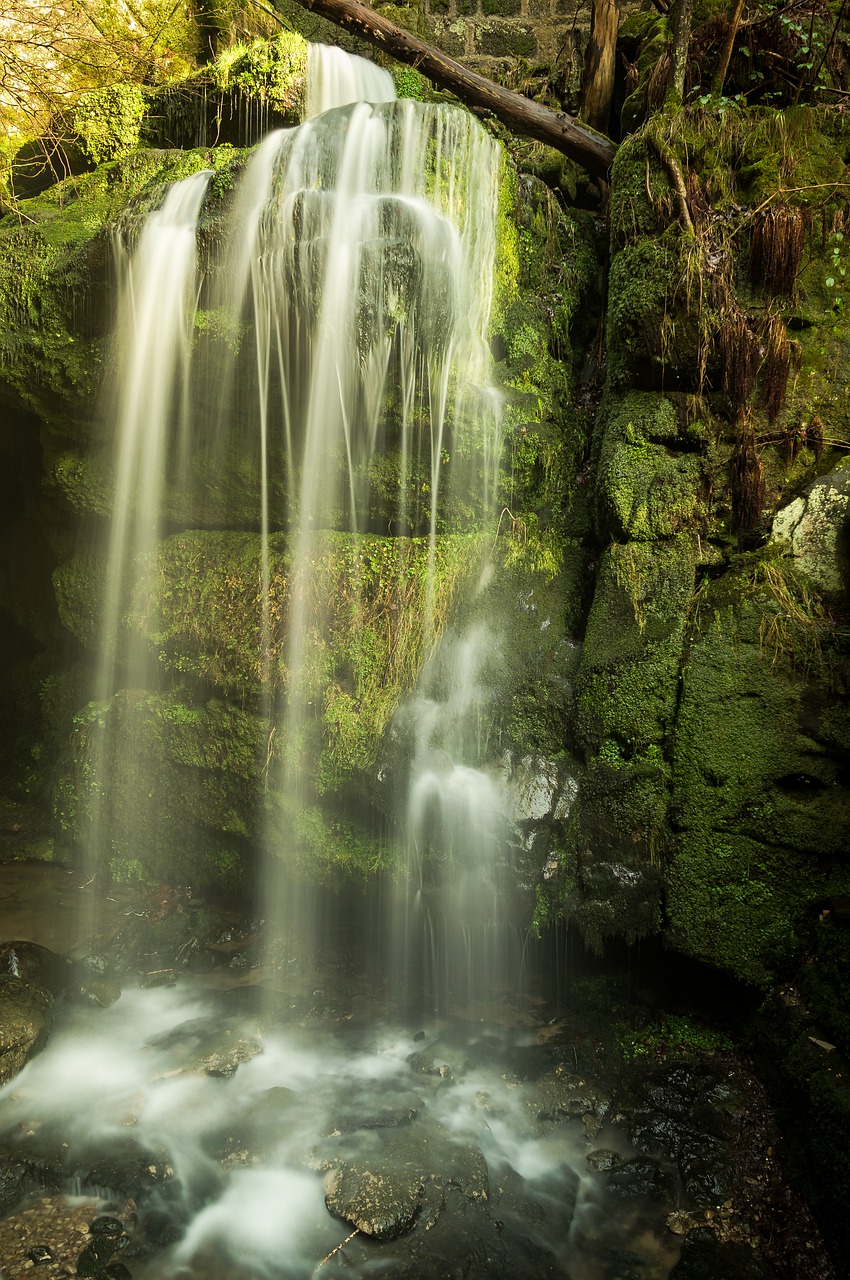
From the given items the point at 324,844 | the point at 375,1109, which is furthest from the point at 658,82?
the point at 375,1109

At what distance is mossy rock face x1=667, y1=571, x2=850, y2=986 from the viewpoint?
408 cm

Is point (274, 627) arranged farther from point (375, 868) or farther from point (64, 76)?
point (64, 76)

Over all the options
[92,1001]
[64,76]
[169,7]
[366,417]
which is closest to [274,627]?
[366,417]

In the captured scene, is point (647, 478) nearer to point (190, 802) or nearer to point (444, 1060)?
point (444, 1060)

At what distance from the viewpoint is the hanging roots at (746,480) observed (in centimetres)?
476

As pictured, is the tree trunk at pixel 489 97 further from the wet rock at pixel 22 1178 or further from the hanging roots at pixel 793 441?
the wet rock at pixel 22 1178

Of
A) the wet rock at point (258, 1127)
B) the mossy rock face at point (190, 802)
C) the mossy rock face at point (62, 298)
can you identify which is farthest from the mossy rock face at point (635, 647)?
the mossy rock face at point (62, 298)

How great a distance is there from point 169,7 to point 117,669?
7098 millimetres

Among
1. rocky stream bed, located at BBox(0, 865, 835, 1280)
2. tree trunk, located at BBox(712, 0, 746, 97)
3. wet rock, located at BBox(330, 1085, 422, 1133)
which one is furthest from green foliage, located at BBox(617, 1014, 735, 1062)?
tree trunk, located at BBox(712, 0, 746, 97)

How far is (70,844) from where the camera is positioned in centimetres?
683

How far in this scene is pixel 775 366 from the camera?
15.9 feet

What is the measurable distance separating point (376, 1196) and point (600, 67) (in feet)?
33.8

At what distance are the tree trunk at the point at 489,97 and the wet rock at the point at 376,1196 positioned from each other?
875cm

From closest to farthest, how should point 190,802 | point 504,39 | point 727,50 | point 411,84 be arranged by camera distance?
point 727,50, point 190,802, point 411,84, point 504,39
